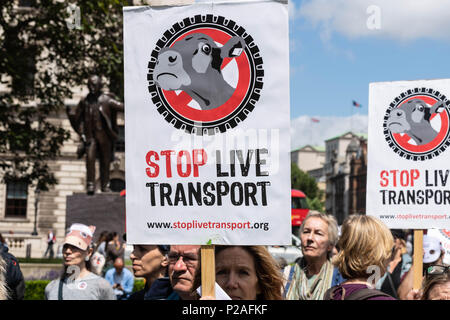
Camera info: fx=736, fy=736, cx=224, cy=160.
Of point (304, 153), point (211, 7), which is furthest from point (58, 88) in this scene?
point (304, 153)

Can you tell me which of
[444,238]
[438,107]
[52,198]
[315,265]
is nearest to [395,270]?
[444,238]

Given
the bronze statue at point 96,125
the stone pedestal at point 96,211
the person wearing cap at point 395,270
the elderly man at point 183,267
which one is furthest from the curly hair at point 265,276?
the bronze statue at point 96,125

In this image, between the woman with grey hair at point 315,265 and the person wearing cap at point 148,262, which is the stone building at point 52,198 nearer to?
the woman with grey hair at point 315,265

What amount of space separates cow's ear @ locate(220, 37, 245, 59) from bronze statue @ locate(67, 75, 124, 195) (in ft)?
39.1

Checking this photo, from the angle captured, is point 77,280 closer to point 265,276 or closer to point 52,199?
point 265,276

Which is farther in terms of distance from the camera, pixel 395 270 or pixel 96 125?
pixel 96 125

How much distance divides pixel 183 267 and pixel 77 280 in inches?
71.9

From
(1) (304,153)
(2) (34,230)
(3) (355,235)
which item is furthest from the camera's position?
(1) (304,153)

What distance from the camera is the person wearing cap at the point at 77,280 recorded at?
18.3 ft

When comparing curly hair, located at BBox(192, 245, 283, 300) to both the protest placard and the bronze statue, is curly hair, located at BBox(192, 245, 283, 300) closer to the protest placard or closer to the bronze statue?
the protest placard

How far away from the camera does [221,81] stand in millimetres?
3672

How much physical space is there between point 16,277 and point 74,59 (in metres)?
16.9

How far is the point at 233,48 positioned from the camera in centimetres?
366
